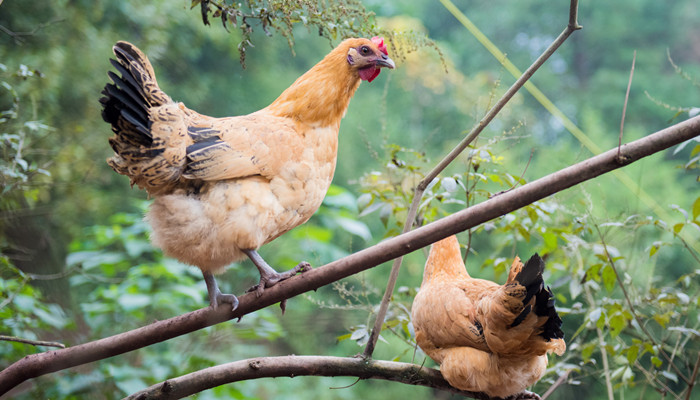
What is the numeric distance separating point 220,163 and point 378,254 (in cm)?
52

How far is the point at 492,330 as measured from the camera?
5.22ft

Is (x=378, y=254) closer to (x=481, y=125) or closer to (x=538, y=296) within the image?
(x=481, y=125)

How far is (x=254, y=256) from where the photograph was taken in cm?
147

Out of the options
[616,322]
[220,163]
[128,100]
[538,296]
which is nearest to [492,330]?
[538,296]

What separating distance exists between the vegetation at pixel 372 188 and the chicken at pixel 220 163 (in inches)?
9.3

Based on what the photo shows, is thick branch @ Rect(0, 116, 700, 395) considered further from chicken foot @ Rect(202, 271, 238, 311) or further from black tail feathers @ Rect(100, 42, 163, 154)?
black tail feathers @ Rect(100, 42, 163, 154)

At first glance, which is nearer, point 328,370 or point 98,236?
point 328,370

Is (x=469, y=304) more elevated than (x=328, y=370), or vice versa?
(x=469, y=304)

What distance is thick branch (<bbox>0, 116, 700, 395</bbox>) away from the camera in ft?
3.45

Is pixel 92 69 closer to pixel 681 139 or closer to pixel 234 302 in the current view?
pixel 234 302

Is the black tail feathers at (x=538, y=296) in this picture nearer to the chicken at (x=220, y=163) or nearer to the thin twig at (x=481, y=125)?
the thin twig at (x=481, y=125)

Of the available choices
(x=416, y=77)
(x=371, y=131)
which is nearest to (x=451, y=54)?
(x=416, y=77)

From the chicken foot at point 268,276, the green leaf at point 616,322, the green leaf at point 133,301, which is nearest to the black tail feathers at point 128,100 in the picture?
the chicken foot at point 268,276

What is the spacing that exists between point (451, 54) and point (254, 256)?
3164 mm
